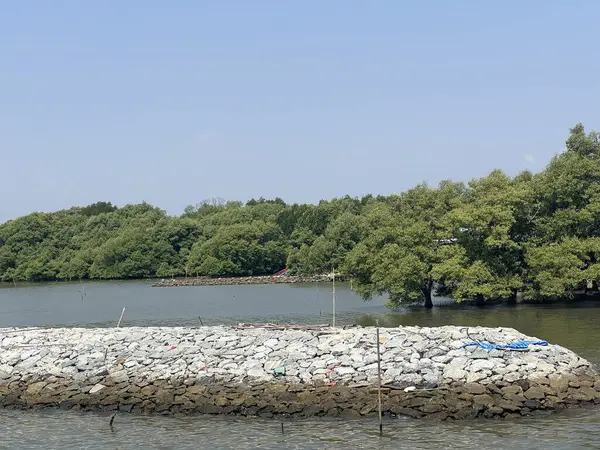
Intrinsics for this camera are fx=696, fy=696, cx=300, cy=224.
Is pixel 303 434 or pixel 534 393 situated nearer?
pixel 303 434

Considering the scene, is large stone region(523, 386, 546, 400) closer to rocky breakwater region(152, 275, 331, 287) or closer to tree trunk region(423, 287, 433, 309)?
tree trunk region(423, 287, 433, 309)

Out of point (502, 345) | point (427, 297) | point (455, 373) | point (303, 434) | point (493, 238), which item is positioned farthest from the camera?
point (427, 297)

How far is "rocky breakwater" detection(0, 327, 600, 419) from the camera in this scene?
21.1 metres

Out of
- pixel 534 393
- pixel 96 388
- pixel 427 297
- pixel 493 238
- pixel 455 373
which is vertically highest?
pixel 493 238

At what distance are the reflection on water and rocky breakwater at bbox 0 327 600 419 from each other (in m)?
0.81

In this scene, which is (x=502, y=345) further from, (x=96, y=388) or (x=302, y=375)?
(x=96, y=388)

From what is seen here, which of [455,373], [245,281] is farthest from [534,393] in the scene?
[245,281]

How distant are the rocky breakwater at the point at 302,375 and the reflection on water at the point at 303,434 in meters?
0.81

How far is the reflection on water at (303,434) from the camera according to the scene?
18.1 metres

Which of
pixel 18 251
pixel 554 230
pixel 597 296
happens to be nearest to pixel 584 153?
pixel 554 230

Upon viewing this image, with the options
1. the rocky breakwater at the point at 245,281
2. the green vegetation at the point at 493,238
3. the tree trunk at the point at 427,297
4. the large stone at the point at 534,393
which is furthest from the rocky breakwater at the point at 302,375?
the rocky breakwater at the point at 245,281

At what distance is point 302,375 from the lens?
23.4 metres

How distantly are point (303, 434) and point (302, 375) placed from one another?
407cm

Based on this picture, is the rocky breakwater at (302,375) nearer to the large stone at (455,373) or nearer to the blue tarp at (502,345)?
the large stone at (455,373)
